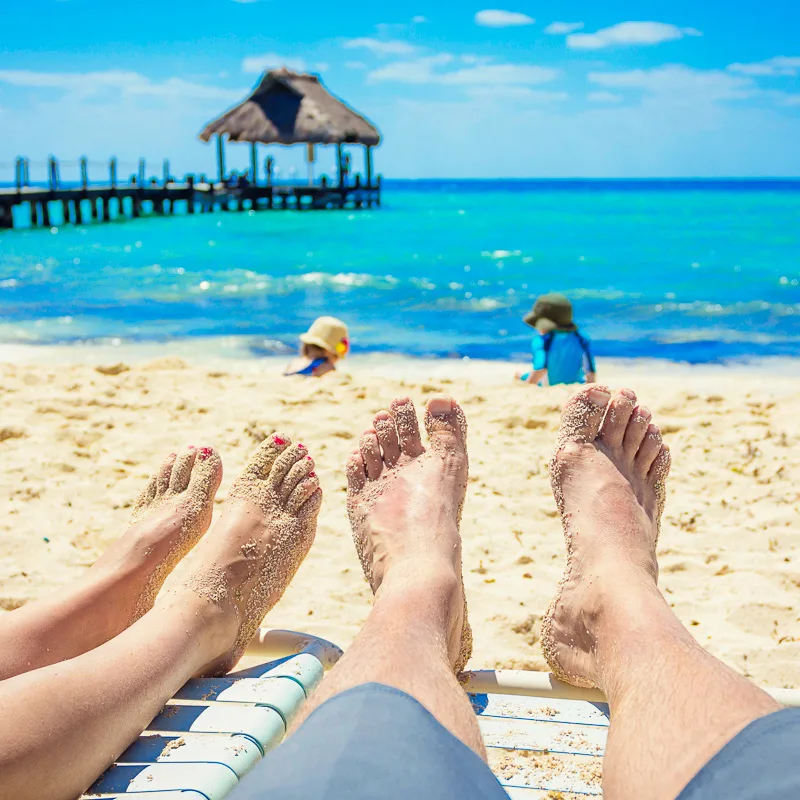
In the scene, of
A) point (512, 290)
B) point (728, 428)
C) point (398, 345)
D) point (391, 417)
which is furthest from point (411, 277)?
point (391, 417)

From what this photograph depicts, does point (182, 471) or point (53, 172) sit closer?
point (182, 471)

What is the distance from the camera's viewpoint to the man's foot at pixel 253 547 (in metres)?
1.67

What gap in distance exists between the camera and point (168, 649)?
4.79ft

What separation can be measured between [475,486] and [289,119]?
23.8 meters

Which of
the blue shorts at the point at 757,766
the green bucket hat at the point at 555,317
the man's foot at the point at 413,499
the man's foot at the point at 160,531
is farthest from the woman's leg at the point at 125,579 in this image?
the green bucket hat at the point at 555,317

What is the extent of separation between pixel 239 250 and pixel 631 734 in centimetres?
1746

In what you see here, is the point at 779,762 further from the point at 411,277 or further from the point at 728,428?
the point at 411,277

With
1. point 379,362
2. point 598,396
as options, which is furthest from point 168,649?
point 379,362

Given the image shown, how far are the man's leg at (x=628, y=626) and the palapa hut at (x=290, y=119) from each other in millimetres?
23754

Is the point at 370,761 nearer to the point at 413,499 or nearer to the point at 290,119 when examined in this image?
the point at 413,499

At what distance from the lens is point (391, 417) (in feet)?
6.88

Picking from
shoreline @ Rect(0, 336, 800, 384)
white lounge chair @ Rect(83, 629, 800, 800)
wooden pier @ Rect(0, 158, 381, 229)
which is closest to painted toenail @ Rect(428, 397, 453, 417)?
white lounge chair @ Rect(83, 629, 800, 800)

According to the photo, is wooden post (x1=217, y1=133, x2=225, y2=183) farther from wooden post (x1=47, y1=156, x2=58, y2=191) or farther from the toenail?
the toenail

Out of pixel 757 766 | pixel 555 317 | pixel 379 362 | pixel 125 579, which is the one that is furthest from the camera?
pixel 379 362
